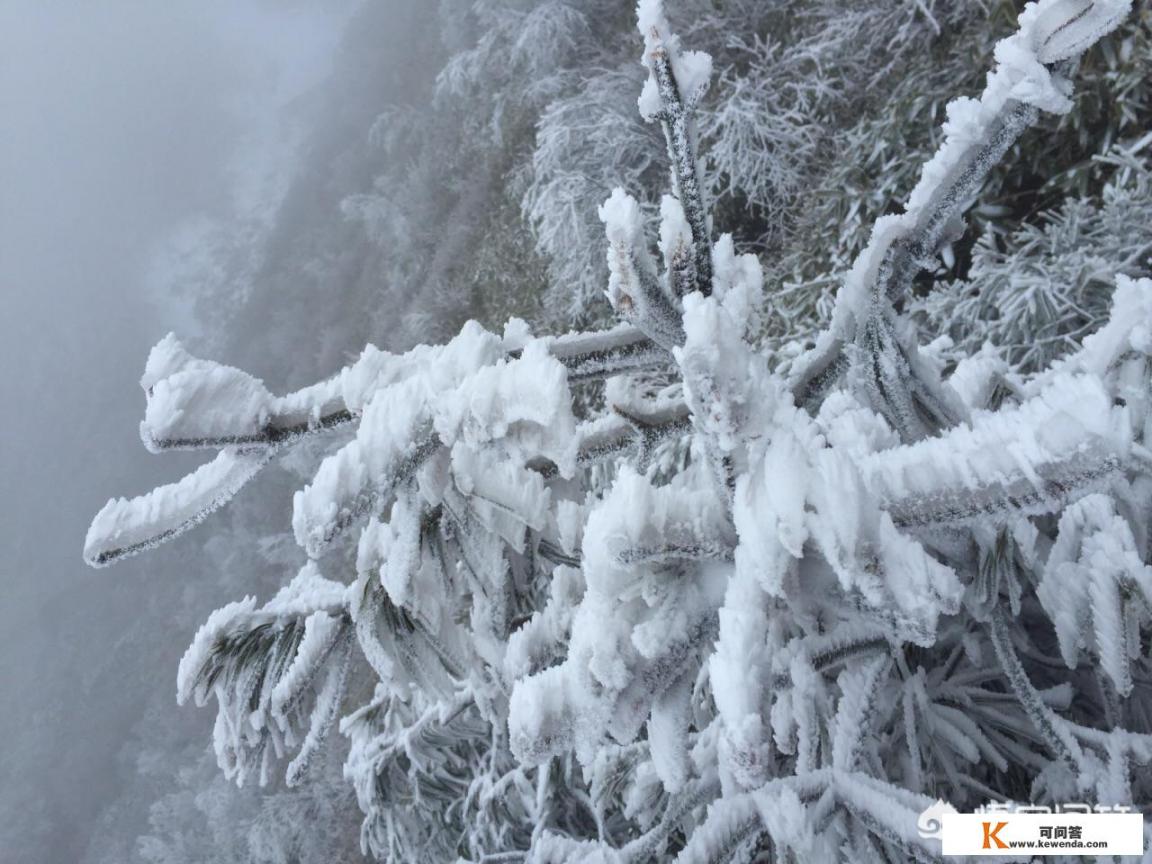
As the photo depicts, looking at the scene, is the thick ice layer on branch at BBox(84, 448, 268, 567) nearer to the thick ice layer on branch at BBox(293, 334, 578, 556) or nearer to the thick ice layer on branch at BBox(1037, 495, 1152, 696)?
the thick ice layer on branch at BBox(293, 334, 578, 556)

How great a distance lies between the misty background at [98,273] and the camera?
14727 mm

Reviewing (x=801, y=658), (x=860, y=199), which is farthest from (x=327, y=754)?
(x=801, y=658)

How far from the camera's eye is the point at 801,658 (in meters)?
0.80

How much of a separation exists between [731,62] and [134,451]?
60.7ft

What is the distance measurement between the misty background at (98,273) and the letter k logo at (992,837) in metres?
15.3

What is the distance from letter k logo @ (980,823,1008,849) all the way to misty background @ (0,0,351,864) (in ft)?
50.1

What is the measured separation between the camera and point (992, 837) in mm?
778

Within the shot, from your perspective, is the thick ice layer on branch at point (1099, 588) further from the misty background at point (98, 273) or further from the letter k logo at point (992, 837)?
the misty background at point (98, 273)

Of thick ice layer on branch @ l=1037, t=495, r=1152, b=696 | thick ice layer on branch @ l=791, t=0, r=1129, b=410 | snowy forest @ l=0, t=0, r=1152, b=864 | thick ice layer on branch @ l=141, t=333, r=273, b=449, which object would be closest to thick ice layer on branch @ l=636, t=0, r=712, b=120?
snowy forest @ l=0, t=0, r=1152, b=864

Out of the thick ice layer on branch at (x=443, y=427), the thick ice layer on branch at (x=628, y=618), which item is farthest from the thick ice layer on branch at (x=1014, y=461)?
the thick ice layer on branch at (x=443, y=427)

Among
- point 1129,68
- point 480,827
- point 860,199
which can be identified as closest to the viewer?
point 480,827

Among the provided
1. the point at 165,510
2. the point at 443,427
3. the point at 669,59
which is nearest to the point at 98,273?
the point at 165,510

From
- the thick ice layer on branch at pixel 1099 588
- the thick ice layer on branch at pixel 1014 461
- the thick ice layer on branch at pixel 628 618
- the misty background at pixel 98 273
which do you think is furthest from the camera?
the misty background at pixel 98 273

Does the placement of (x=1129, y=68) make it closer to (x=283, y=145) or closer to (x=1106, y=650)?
(x=1106, y=650)
